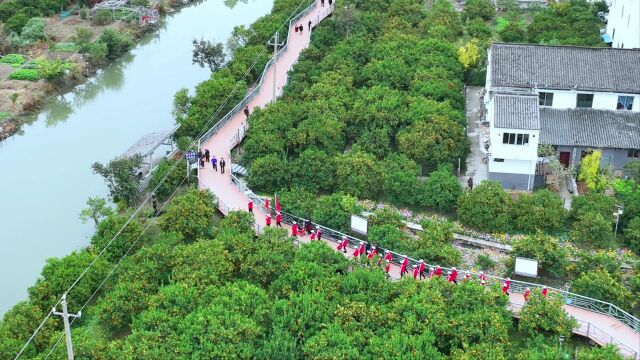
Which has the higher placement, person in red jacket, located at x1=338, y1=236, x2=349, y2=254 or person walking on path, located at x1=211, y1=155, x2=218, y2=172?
person walking on path, located at x1=211, y1=155, x2=218, y2=172

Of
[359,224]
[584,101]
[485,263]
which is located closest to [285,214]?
[359,224]

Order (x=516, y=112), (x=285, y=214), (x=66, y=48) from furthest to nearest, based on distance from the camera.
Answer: (x=66, y=48), (x=516, y=112), (x=285, y=214)

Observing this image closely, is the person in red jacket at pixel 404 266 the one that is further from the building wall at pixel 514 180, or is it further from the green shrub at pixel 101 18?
the green shrub at pixel 101 18

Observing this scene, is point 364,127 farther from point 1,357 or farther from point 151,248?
point 1,357

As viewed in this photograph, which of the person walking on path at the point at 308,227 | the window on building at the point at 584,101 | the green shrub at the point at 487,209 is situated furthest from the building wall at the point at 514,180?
the person walking on path at the point at 308,227

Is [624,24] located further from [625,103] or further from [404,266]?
[404,266]

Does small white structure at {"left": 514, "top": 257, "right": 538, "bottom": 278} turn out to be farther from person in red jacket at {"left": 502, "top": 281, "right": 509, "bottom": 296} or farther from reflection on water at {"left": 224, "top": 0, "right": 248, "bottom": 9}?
reflection on water at {"left": 224, "top": 0, "right": 248, "bottom": 9}

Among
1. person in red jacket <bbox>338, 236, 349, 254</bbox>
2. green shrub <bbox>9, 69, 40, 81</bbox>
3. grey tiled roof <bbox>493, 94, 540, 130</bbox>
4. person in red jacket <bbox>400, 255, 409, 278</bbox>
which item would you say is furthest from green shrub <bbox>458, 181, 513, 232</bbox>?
green shrub <bbox>9, 69, 40, 81</bbox>
